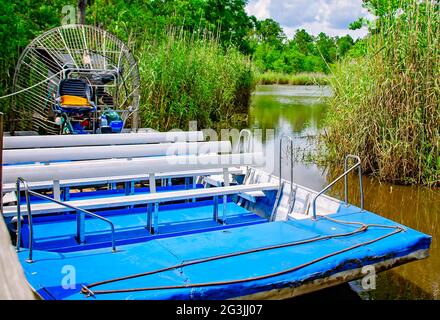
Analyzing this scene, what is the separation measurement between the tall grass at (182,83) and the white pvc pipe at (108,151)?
18.5 feet

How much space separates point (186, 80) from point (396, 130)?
542 centimetres

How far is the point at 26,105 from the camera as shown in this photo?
9148 mm

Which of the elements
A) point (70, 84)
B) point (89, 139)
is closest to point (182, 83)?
point (70, 84)

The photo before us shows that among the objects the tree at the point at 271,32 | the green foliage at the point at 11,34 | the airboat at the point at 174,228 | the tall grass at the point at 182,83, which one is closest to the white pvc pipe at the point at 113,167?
the airboat at the point at 174,228

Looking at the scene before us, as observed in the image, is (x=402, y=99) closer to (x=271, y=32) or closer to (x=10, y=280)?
(x=10, y=280)

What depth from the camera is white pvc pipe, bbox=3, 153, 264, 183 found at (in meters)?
4.62

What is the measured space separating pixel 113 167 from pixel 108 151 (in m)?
0.78

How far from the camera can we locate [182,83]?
Answer: 40.8 feet

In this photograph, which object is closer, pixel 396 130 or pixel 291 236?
pixel 291 236

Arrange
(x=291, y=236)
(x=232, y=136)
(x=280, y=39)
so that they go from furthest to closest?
1. (x=280, y=39)
2. (x=232, y=136)
3. (x=291, y=236)

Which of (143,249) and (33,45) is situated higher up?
(33,45)

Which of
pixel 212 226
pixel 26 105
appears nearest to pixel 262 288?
pixel 212 226

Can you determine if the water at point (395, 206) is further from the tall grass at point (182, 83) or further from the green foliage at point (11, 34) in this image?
the green foliage at point (11, 34)
